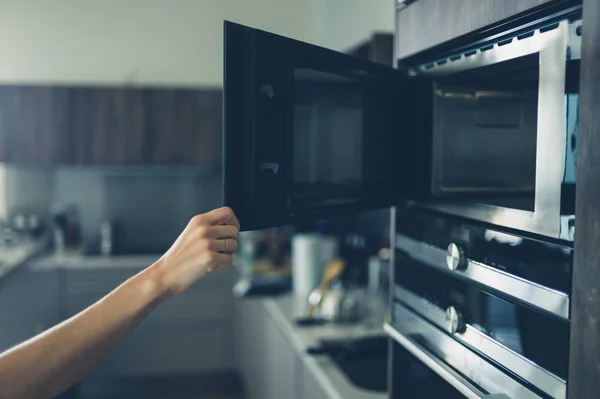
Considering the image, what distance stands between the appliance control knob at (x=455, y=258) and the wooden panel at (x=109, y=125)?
10.6ft

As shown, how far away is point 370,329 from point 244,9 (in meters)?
2.81

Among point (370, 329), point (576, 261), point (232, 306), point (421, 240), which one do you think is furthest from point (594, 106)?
point (232, 306)

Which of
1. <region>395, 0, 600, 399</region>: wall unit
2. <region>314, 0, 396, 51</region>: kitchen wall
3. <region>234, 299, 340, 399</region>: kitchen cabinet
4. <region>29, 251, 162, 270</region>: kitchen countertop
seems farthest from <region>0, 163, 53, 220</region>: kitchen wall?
<region>395, 0, 600, 399</region>: wall unit

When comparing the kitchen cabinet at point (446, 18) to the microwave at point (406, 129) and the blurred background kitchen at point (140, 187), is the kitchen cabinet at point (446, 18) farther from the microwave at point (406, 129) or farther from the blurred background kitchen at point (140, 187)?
the blurred background kitchen at point (140, 187)

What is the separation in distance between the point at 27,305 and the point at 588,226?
3.64 m

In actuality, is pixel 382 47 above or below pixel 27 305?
above

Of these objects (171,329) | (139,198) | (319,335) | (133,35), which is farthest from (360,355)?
(133,35)

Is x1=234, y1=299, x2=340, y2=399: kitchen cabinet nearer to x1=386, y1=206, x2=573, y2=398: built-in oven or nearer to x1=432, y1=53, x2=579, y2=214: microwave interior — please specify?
x1=386, y1=206, x2=573, y2=398: built-in oven

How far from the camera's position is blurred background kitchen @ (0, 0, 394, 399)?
3.57m

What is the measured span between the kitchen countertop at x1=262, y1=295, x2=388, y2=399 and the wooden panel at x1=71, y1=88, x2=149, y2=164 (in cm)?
142

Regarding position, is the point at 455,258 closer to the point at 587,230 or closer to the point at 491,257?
the point at 491,257

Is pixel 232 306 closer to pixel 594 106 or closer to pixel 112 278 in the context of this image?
pixel 112 278

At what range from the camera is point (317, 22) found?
4512mm

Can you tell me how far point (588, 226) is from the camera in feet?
2.29
